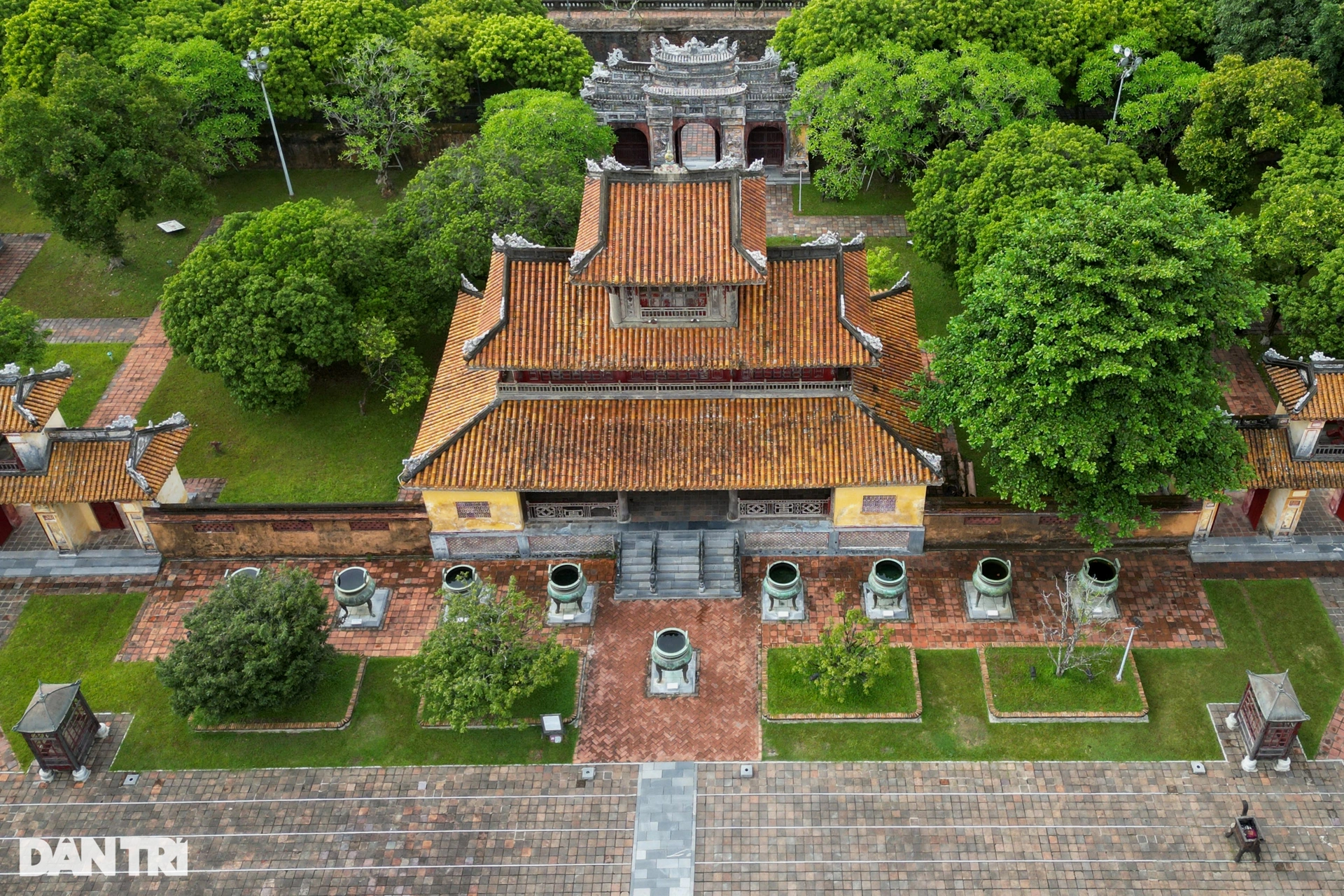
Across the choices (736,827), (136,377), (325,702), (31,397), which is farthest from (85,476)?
(736,827)

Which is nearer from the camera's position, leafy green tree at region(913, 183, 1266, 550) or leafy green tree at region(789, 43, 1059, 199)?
leafy green tree at region(913, 183, 1266, 550)

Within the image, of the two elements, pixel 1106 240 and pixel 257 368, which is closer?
pixel 1106 240

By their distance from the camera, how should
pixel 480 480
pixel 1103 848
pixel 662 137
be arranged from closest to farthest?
pixel 1103 848 < pixel 480 480 < pixel 662 137

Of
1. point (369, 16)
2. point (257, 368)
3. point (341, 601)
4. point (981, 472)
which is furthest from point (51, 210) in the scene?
point (981, 472)

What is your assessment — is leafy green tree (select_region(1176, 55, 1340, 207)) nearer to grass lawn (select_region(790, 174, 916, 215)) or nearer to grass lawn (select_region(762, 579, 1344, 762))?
grass lawn (select_region(790, 174, 916, 215))

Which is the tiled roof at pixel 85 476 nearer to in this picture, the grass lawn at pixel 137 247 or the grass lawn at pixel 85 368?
the grass lawn at pixel 85 368

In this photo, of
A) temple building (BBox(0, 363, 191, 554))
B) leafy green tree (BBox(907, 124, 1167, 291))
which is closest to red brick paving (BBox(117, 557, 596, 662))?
temple building (BBox(0, 363, 191, 554))

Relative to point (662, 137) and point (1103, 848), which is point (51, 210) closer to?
point (662, 137)
